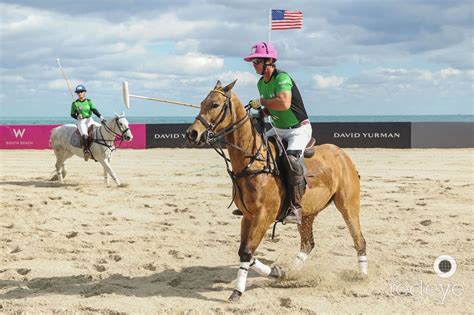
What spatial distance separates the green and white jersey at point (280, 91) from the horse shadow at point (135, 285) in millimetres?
2107

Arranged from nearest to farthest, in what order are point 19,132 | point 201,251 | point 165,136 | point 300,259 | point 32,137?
point 300,259, point 201,251, point 165,136, point 32,137, point 19,132

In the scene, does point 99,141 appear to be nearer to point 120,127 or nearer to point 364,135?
point 120,127

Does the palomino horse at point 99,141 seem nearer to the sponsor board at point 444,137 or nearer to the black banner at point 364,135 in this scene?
the black banner at point 364,135

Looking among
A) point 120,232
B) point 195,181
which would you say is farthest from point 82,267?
point 195,181

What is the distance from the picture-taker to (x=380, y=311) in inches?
252

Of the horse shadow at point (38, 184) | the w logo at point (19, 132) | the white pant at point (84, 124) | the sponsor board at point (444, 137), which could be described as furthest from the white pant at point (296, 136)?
the w logo at point (19, 132)

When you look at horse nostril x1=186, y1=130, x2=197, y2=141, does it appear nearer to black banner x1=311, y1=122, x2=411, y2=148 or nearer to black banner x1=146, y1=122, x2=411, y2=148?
black banner x1=146, y1=122, x2=411, y2=148

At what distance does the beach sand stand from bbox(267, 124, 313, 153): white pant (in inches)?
65.2

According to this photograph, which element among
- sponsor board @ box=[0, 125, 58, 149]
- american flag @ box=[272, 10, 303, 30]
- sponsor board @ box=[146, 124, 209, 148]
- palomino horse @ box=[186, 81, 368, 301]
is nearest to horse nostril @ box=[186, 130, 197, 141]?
palomino horse @ box=[186, 81, 368, 301]

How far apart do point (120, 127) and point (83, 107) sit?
54.0 inches

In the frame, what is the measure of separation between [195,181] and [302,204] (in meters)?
9.77

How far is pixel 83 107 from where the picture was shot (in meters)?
17.2

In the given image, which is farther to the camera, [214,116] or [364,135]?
[364,135]

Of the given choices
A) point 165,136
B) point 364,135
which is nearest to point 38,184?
point 165,136
